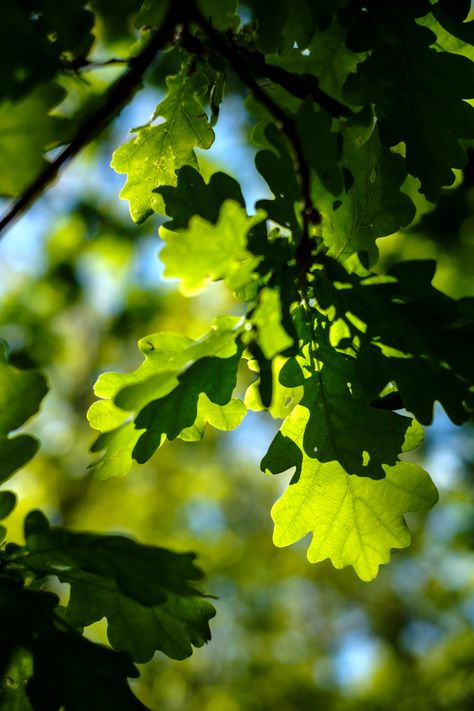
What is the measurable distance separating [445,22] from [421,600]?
9.19 meters

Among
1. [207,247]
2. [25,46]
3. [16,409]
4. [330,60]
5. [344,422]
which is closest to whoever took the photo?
[25,46]

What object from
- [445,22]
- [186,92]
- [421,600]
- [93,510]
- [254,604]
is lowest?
[421,600]

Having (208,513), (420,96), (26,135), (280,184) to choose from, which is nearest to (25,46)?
(26,135)

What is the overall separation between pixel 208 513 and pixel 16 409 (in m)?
10.4

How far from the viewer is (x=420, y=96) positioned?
1356mm

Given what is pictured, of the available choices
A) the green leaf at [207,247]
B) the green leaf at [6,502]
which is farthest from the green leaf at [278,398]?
the green leaf at [6,502]

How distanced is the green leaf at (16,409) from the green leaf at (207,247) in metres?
0.32

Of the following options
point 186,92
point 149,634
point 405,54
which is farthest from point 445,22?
point 149,634

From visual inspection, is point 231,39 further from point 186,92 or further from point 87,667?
point 87,667

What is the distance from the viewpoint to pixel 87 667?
40.5 inches

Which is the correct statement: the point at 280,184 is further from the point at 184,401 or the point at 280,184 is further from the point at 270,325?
the point at 184,401

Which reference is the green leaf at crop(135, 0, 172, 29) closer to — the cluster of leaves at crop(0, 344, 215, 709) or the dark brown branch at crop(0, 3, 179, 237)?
the dark brown branch at crop(0, 3, 179, 237)

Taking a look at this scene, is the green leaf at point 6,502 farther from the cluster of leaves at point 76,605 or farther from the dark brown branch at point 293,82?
the dark brown branch at point 293,82

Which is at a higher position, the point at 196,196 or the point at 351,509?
the point at 196,196
